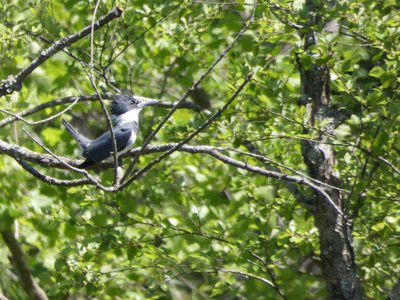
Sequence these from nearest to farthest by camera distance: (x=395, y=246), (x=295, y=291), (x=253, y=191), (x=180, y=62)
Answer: (x=395, y=246), (x=253, y=191), (x=295, y=291), (x=180, y=62)

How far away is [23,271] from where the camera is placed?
21.5ft

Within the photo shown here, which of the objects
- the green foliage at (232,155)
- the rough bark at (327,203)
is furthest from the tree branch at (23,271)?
the rough bark at (327,203)

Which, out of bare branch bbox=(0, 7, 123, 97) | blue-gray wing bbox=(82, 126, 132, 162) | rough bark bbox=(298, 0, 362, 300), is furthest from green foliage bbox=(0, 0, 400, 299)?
blue-gray wing bbox=(82, 126, 132, 162)

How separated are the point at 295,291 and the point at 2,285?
7.57ft

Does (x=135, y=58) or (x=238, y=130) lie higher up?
(x=135, y=58)

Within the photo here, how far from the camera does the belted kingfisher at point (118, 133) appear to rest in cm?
475

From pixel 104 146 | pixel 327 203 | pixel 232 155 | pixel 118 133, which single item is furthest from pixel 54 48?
pixel 232 155

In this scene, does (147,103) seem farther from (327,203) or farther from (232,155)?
(327,203)

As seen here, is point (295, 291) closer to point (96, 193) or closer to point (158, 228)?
point (158, 228)

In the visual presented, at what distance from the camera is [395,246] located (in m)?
5.08

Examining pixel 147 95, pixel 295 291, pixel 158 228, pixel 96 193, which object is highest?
pixel 147 95

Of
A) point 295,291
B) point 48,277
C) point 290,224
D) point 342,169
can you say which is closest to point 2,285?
point 48,277

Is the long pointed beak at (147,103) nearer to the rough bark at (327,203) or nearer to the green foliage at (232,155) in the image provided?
the green foliage at (232,155)

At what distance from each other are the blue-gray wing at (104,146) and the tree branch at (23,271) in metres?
1.70
